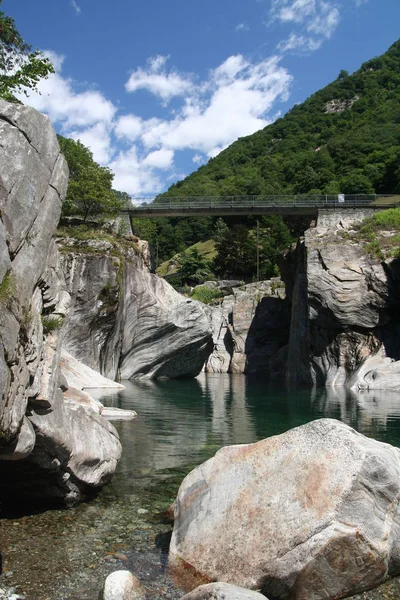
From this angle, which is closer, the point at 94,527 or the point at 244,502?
the point at 244,502

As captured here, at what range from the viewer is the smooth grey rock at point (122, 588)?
545 cm

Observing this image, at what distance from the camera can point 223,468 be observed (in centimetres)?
725

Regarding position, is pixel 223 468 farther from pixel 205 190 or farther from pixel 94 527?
pixel 205 190

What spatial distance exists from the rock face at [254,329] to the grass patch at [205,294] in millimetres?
10675

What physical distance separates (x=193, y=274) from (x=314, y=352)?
45.4m

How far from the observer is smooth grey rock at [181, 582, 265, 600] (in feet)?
16.2

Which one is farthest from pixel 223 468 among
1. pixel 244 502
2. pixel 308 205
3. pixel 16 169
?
pixel 308 205

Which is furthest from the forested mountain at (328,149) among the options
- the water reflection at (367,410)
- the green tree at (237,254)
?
the water reflection at (367,410)

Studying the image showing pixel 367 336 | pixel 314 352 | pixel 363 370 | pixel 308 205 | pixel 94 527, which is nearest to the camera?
pixel 94 527

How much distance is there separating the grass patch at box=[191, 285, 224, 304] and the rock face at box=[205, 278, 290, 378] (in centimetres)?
1067

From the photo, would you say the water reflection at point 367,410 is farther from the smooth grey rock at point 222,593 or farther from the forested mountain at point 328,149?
the forested mountain at point 328,149

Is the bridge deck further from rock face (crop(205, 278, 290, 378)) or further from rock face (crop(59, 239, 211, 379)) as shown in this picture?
rock face (crop(59, 239, 211, 379))

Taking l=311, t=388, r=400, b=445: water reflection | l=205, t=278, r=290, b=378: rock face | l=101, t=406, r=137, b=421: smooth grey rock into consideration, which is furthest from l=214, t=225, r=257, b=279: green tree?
l=101, t=406, r=137, b=421: smooth grey rock

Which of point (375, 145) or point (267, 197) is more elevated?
point (375, 145)
